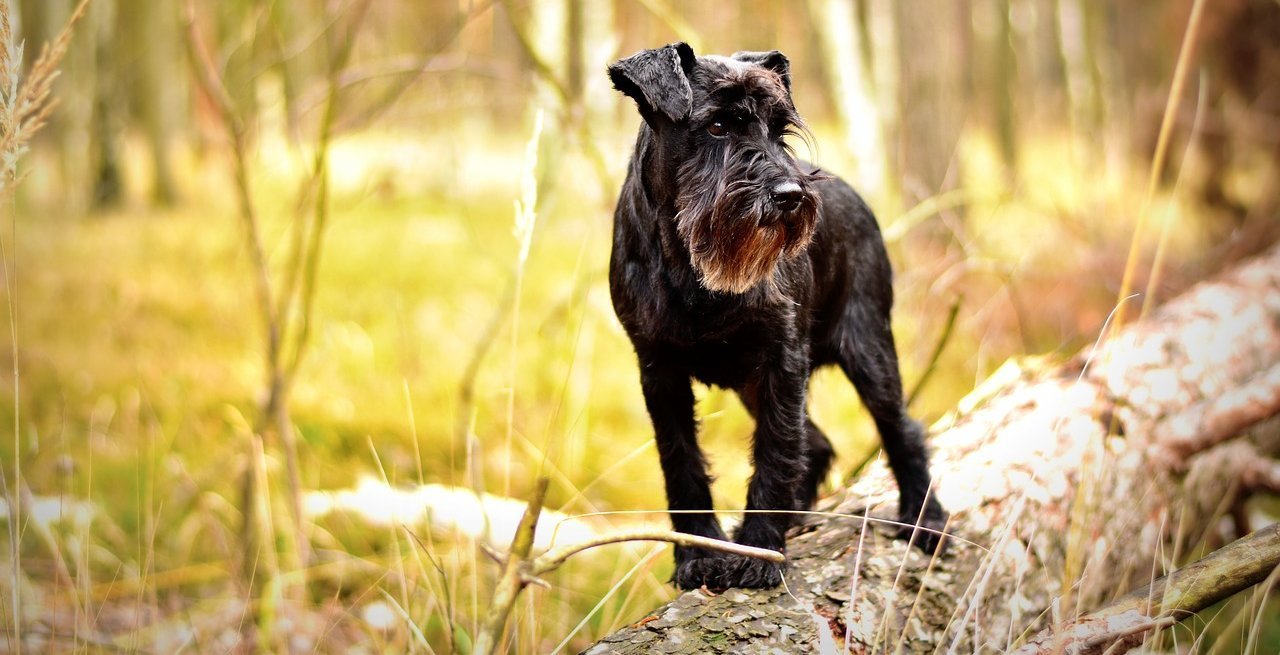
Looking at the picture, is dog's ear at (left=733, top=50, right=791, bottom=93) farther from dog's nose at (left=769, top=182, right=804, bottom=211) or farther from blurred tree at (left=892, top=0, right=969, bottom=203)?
blurred tree at (left=892, top=0, right=969, bottom=203)

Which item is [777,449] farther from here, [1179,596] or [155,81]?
[155,81]

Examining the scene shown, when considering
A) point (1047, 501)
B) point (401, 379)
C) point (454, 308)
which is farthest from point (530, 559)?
point (454, 308)

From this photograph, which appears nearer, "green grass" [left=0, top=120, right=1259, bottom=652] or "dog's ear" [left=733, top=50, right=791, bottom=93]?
"dog's ear" [left=733, top=50, right=791, bottom=93]

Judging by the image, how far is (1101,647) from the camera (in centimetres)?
219

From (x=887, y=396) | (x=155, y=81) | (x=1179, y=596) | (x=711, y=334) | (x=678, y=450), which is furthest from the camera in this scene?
(x=155, y=81)

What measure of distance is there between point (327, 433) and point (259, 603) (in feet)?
5.48

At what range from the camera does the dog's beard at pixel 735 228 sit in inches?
93.5

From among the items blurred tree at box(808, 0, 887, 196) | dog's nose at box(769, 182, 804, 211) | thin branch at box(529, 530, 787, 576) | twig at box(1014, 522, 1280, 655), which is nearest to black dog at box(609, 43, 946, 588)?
dog's nose at box(769, 182, 804, 211)

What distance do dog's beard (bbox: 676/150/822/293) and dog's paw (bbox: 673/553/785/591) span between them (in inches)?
27.6

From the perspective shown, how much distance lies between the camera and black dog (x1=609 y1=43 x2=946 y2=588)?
7.89 feet

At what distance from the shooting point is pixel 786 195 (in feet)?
7.81

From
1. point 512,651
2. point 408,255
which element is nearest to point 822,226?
point 512,651

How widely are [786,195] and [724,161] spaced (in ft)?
0.63

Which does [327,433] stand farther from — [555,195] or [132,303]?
[132,303]
